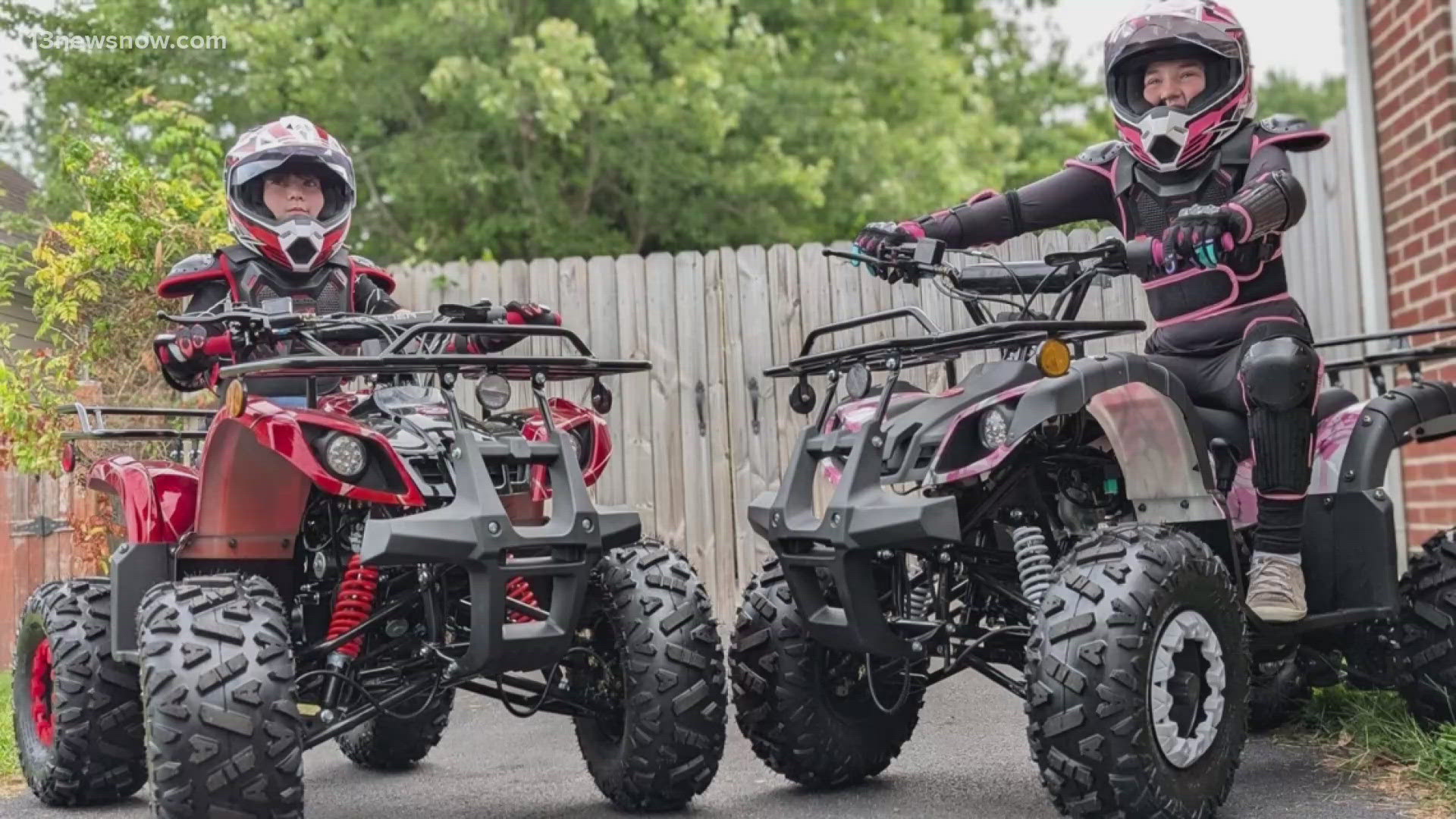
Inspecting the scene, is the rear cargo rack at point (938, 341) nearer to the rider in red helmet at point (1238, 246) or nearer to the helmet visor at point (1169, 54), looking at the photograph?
the rider in red helmet at point (1238, 246)

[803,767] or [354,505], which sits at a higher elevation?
[354,505]

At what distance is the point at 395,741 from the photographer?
5.80m

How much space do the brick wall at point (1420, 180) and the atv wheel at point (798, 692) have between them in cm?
376

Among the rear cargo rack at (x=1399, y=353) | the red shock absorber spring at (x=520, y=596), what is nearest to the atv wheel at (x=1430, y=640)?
the rear cargo rack at (x=1399, y=353)

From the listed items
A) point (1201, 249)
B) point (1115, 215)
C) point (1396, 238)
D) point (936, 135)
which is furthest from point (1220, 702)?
point (936, 135)

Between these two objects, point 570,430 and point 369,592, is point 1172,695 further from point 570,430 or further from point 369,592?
point 369,592

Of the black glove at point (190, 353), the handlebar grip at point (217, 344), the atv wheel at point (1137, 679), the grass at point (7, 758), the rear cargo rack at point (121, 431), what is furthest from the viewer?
the grass at point (7, 758)

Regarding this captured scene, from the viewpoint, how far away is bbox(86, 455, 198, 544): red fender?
488 cm

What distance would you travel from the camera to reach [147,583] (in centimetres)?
479

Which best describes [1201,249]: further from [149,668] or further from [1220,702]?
[149,668]

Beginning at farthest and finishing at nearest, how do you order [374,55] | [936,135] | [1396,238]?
[936,135] → [374,55] → [1396,238]

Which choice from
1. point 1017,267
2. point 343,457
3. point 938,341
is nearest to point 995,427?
point 938,341

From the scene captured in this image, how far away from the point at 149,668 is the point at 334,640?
0.51 m

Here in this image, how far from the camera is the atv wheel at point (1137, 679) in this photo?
3.85m
